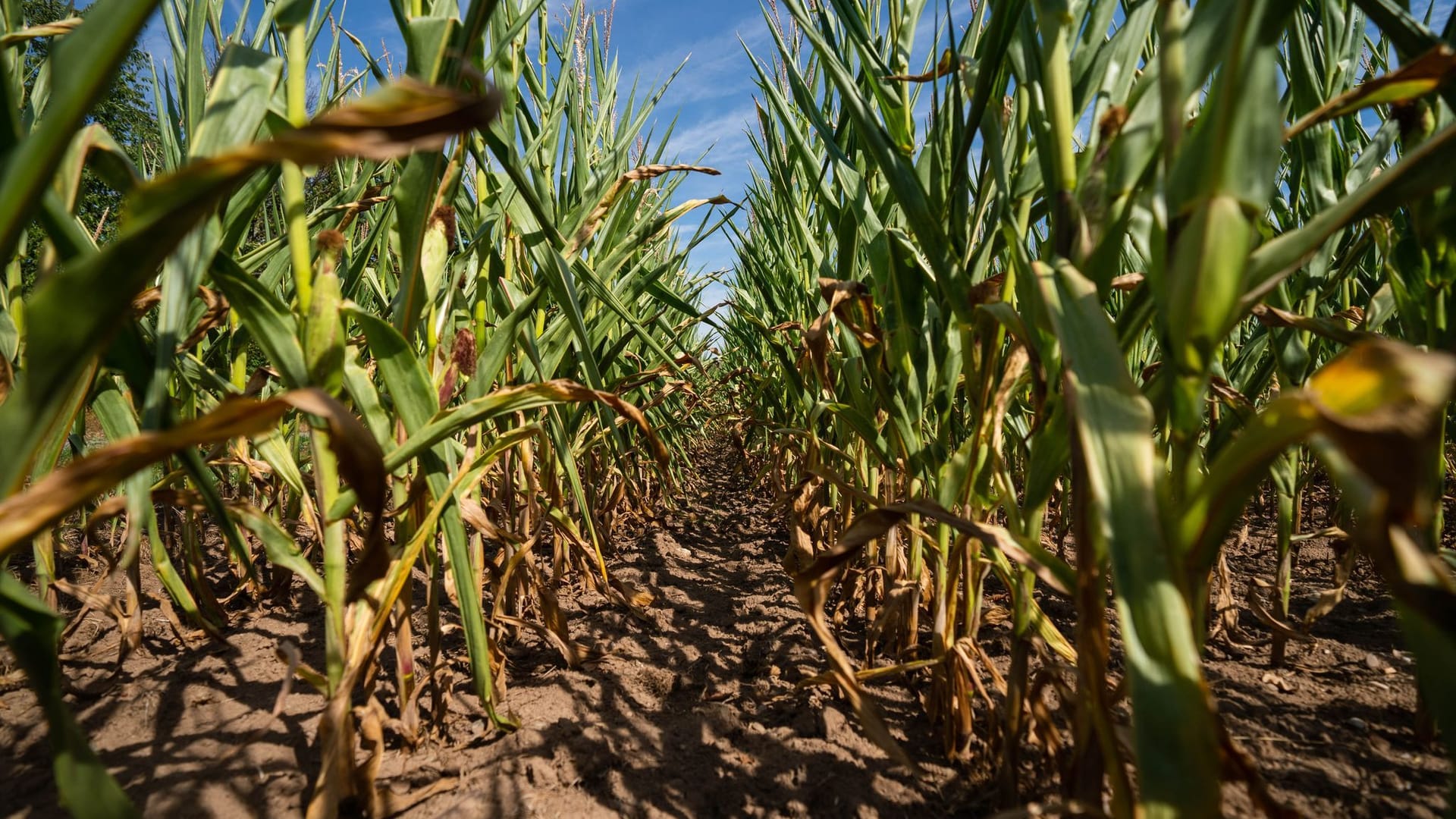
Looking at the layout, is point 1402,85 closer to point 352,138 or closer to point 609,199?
point 352,138

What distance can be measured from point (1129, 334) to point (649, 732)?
853mm

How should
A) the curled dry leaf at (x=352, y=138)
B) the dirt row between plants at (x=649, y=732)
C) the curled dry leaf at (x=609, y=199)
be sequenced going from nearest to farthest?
1. the curled dry leaf at (x=352, y=138)
2. the dirt row between plants at (x=649, y=732)
3. the curled dry leaf at (x=609, y=199)

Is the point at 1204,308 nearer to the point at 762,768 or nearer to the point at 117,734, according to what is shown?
the point at 762,768

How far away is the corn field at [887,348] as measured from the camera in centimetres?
33

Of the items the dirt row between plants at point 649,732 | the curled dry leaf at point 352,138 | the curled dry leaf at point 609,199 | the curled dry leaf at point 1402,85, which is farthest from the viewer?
the curled dry leaf at point 609,199

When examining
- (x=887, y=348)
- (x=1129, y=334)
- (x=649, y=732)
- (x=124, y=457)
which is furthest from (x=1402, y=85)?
(x=649, y=732)

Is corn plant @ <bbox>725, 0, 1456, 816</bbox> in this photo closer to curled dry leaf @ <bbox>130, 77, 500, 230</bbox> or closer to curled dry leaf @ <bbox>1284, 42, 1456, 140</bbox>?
curled dry leaf @ <bbox>1284, 42, 1456, 140</bbox>

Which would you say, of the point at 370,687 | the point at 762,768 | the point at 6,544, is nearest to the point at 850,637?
the point at 762,768

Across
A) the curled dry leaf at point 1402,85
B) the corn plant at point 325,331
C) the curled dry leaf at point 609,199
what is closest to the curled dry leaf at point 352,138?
the corn plant at point 325,331

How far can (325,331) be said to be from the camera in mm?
612

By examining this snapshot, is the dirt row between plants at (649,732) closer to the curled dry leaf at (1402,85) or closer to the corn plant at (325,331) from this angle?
the corn plant at (325,331)

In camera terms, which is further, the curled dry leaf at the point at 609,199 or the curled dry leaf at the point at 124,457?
the curled dry leaf at the point at 609,199

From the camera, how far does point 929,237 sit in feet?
2.27

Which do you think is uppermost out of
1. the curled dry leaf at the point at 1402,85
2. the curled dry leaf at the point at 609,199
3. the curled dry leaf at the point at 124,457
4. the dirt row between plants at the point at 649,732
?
the curled dry leaf at the point at 609,199
